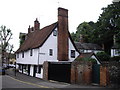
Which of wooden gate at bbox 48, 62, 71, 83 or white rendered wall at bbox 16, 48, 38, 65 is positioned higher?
white rendered wall at bbox 16, 48, 38, 65

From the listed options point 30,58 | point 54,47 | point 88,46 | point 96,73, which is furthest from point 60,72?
point 88,46

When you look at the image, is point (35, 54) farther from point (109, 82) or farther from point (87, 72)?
point (109, 82)

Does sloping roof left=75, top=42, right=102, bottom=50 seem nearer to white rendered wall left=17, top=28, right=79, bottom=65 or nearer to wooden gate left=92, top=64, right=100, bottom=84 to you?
white rendered wall left=17, top=28, right=79, bottom=65

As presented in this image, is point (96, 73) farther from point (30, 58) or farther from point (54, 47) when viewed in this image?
point (30, 58)

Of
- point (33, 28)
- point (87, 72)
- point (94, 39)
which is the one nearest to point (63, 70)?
point (87, 72)

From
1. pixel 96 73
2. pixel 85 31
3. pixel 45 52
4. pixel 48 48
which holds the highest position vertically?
pixel 85 31

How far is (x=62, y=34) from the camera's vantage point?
30.1 metres

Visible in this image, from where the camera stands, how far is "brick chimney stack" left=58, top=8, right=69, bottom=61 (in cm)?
2995

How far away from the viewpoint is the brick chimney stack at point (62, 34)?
2995cm

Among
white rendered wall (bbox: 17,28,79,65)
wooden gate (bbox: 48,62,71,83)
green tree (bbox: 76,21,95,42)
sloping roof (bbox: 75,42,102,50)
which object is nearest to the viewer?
wooden gate (bbox: 48,62,71,83)

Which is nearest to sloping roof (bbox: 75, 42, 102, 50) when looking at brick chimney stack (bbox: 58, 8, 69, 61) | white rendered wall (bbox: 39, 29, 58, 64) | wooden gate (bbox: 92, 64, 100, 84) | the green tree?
the green tree

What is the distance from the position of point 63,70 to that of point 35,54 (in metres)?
8.82

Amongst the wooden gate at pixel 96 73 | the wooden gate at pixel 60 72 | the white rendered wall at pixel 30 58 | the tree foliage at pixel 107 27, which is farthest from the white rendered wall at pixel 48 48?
the tree foliage at pixel 107 27

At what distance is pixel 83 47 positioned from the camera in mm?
56469
